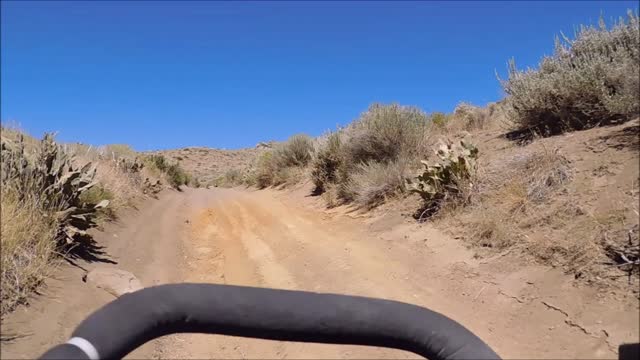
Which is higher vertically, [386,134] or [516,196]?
[386,134]

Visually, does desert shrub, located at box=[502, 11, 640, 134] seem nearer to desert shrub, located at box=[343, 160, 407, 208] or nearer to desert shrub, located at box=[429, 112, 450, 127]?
desert shrub, located at box=[343, 160, 407, 208]

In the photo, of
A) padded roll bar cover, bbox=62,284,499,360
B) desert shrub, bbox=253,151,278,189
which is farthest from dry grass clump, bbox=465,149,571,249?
desert shrub, bbox=253,151,278,189

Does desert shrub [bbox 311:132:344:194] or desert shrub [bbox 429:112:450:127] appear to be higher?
desert shrub [bbox 429:112:450:127]

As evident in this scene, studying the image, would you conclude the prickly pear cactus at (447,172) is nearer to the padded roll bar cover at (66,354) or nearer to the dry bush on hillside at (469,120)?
the dry bush on hillside at (469,120)

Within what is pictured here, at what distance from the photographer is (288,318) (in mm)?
1872

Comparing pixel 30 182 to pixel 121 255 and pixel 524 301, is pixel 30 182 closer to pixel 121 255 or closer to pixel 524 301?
pixel 121 255

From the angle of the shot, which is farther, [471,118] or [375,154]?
[471,118]

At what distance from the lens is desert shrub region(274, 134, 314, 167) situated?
67.1 ft

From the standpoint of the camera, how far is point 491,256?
634cm

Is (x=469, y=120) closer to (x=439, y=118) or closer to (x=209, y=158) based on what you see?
(x=439, y=118)

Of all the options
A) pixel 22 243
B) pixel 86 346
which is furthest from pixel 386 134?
pixel 86 346

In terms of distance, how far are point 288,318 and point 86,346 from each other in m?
0.63

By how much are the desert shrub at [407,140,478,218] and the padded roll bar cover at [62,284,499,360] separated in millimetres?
6411

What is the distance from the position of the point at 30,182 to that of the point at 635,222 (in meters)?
6.22
